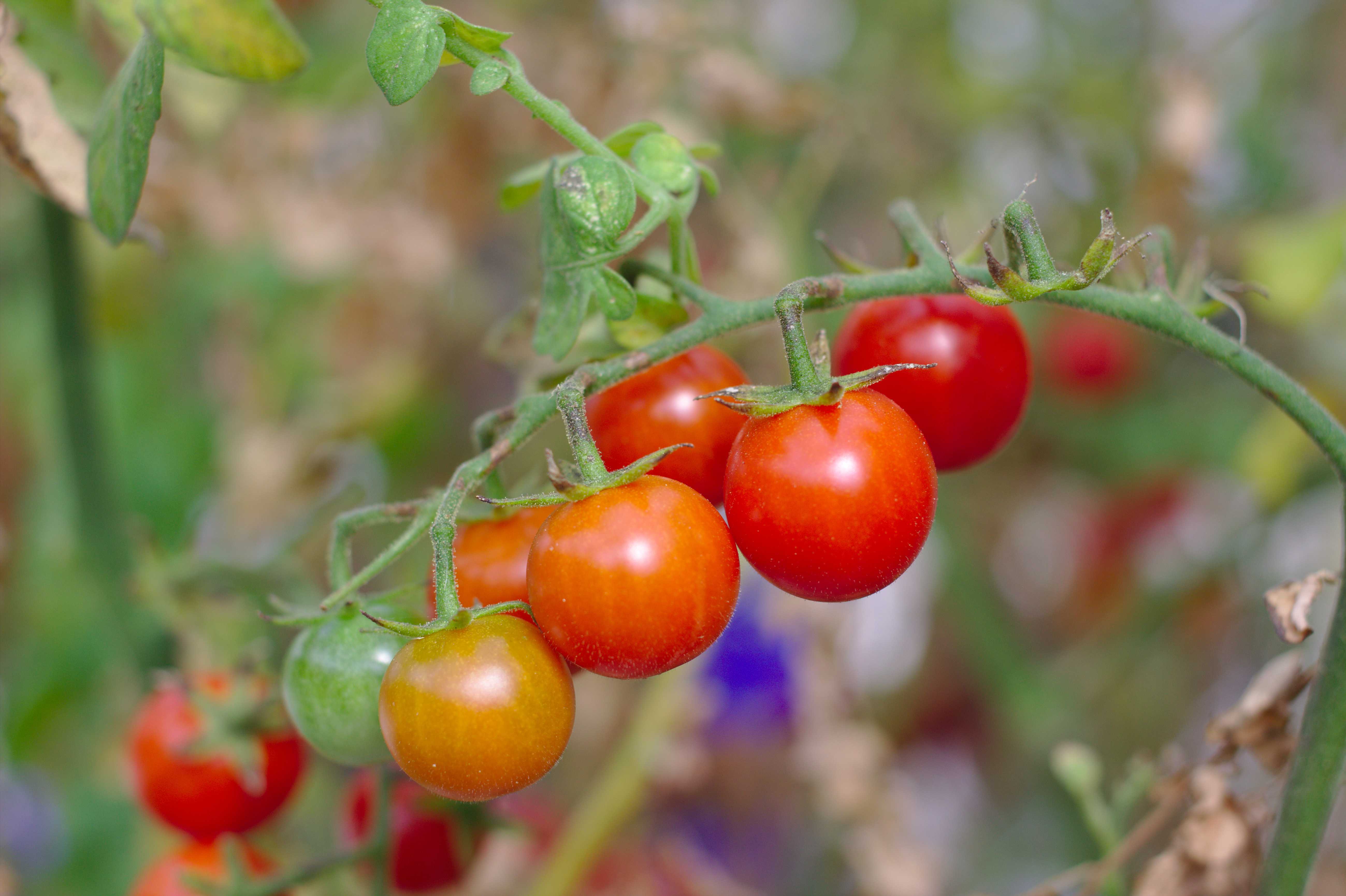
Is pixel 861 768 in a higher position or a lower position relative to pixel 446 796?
lower

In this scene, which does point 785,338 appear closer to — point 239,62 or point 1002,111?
point 239,62

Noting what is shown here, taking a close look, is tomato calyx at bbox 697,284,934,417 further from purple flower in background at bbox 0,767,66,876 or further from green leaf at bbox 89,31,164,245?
purple flower in background at bbox 0,767,66,876

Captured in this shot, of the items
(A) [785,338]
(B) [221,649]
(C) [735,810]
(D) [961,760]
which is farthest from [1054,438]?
(A) [785,338]

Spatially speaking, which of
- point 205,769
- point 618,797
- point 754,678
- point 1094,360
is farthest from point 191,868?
point 1094,360

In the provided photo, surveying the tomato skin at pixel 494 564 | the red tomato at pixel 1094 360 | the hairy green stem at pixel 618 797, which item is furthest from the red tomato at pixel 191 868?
the red tomato at pixel 1094 360

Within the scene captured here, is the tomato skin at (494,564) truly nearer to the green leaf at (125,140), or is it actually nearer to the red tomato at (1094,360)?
the green leaf at (125,140)

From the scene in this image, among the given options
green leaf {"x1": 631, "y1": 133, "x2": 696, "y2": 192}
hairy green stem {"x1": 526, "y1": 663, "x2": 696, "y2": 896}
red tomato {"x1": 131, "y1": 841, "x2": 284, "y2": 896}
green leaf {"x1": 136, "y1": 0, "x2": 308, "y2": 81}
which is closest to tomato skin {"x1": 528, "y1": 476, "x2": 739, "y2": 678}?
green leaf {"x1": 631, "y1": 133, "x2": 696, "y2": 192}
